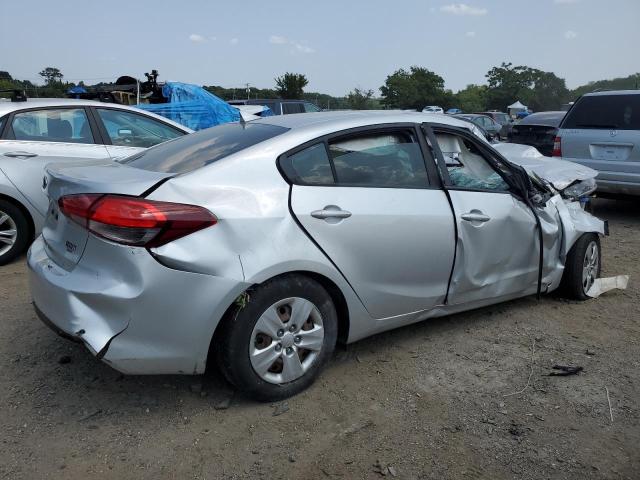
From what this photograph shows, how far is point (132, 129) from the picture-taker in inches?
235

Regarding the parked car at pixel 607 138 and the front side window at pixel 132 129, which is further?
the parked car at pixel 607 138

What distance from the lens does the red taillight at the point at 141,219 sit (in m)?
2.55

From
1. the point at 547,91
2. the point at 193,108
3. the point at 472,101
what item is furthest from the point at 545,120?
the point at 547,91

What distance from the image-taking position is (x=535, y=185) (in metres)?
4.18

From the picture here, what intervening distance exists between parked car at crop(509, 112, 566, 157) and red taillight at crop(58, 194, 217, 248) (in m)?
10.7

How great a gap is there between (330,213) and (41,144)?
366cm

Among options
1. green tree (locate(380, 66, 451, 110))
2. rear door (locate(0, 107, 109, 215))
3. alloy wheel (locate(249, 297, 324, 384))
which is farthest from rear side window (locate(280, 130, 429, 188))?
green tree (locate(380, 66, 451, 110))

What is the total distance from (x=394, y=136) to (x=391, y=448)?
1.78 m

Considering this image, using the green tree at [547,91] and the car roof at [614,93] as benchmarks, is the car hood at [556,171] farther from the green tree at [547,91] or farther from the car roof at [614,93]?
the green tree at [547,91]

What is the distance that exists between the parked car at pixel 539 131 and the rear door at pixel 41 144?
9.30 metres

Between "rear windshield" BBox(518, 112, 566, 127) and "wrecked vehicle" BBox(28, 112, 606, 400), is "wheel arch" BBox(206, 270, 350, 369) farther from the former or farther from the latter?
"rear windshield" BBox(518, 112, 566, 127)

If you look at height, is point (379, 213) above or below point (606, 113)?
below

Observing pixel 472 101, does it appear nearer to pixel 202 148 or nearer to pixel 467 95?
pixel 467 95

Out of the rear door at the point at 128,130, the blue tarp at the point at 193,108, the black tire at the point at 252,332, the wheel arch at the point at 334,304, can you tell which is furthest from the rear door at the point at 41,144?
the blue tarp at the point at 193,108
